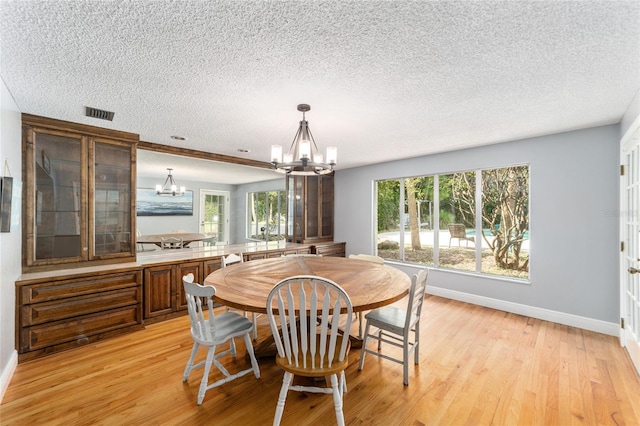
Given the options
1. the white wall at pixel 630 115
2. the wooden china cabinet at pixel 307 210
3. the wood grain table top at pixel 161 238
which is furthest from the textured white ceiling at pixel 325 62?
the wooden china cabinet at pixel 307 210

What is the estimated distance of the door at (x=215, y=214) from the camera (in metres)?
6.79

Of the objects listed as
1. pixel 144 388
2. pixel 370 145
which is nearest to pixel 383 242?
pixel 370 145

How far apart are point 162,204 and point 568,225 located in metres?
7.25

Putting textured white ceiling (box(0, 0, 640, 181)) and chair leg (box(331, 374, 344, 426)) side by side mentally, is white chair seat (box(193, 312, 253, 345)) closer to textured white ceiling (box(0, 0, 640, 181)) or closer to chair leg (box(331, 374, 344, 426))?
chair leg (box(331, 374, 344, 426))

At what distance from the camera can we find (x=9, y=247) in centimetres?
219

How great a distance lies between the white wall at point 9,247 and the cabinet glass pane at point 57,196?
241 mm

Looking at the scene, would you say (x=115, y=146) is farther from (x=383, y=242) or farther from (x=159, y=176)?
(x=383, y=242)

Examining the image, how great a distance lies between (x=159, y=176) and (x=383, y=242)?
16.8ft

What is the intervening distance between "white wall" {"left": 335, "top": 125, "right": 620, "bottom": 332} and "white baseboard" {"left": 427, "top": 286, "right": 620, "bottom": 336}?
0.02 metres

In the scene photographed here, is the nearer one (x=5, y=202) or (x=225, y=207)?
(x=5, y=202)

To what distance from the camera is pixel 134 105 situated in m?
2.42

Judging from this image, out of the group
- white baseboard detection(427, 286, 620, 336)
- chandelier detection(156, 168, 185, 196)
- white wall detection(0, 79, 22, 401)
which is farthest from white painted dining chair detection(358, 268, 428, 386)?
chandelier detection(156, 168, 185, 196)

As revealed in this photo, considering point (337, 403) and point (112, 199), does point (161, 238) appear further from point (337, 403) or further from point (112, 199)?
point (337, 403)

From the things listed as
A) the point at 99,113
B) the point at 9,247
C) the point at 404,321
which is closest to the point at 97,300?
the point at 9,247
